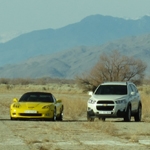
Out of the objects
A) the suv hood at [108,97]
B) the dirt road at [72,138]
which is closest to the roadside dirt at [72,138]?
the dirt road at [72,138]

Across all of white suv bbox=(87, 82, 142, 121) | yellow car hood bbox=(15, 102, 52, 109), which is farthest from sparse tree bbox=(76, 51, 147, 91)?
yellow car hood bbox=(15, 102, 52, 109)

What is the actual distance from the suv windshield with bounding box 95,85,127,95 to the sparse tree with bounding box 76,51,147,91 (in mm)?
43549

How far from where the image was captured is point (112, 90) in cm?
2969

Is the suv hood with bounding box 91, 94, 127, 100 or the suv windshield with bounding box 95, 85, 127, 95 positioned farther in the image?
the suv windshield with bounding box 95, 85, 127, 95

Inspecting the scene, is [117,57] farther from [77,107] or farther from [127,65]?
[77,107]

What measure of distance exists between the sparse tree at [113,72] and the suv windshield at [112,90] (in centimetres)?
4355

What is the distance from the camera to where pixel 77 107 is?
39.4m

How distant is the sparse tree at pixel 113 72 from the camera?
74.6 meters

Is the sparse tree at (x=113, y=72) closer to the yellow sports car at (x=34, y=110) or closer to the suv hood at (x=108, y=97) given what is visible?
the suv hood at (x=108, y=97)

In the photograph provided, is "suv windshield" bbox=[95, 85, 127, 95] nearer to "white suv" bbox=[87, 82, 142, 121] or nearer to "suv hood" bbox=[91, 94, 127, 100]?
"white suv" bbox=[87, 82, 142, 121]

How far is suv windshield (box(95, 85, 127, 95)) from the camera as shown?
29.5m

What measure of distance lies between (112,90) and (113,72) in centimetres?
4509

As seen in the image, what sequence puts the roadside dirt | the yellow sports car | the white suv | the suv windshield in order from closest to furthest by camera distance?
the roadside dirt < the yellow sports car < the white suv < the suv windshield

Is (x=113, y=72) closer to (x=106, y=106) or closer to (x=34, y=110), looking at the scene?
(x=106, y=106)
